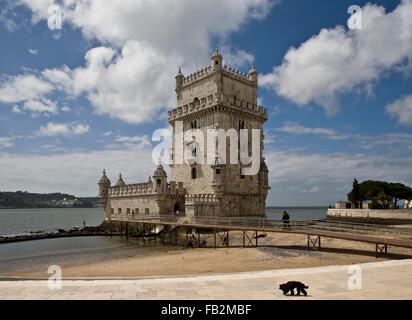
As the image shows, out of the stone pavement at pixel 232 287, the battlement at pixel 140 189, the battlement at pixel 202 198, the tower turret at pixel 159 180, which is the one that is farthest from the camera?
the battlement at pixel 140 189

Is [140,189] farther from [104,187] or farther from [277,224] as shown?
[277,224]

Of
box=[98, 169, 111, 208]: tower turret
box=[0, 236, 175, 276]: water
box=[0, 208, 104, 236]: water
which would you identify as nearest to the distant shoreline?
box=[0, 236, 175, 276]: water

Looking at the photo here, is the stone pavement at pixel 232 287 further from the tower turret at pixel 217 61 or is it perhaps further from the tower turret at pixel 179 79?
the tower turret at pixel 179 79

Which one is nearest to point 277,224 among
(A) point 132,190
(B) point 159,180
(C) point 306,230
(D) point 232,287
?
(C) point 306,230

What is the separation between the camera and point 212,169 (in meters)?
31.5

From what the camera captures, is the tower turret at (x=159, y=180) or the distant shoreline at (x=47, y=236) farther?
the distant shoreline at (x=47, y=236)

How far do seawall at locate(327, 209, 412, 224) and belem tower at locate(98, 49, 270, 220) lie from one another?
28.7m

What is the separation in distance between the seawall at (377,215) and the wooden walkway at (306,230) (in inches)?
962

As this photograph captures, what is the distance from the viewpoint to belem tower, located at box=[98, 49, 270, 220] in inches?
1229

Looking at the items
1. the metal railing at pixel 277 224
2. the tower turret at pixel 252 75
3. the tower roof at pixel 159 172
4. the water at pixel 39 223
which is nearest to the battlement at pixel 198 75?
the tower turret at pixel 252 75

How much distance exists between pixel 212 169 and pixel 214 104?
7313mm

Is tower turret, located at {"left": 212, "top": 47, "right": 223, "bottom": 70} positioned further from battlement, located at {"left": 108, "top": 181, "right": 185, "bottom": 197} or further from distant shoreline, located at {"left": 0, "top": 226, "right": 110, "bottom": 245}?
distant shoreline, located at {"left": 0, "top": 226, "right": 110, "bottom": 245}

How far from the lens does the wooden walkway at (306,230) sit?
57.4 ft
